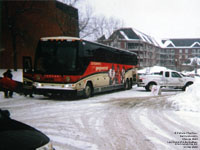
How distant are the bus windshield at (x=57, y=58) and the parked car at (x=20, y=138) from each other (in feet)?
29.7

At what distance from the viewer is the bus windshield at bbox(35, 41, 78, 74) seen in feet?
41.4

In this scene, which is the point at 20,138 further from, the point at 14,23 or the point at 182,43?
the point at 182,43

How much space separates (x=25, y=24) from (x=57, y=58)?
975 inches

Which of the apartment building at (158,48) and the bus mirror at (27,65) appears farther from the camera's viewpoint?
the apartment building at (158,48)

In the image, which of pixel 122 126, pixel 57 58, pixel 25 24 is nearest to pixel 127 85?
pixel 57 58

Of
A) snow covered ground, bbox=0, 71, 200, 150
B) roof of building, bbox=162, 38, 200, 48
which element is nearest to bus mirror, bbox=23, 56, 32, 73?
snow covered ground, bbox=0, 71, 200, 150

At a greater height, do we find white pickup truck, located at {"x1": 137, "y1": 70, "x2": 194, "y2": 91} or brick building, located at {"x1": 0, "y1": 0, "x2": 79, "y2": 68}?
brick building, located at {"x1": 0, "y1": 0, "x2": 79, "y2": 68}

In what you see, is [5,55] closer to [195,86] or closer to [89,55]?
[89,55]

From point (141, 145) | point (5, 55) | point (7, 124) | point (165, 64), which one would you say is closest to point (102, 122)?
point (141, 145)

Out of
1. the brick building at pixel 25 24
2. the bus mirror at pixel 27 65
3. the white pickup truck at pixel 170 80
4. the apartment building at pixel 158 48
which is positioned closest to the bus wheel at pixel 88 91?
the bus mirror at pixel 27 65

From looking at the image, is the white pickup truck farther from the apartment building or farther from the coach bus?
the apartment building

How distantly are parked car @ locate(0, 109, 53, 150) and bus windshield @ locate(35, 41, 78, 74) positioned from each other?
9.07 metres

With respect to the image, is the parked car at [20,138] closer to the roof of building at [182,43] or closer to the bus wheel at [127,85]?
the bus wheel at [127,85]

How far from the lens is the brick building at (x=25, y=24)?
31.4 metres
